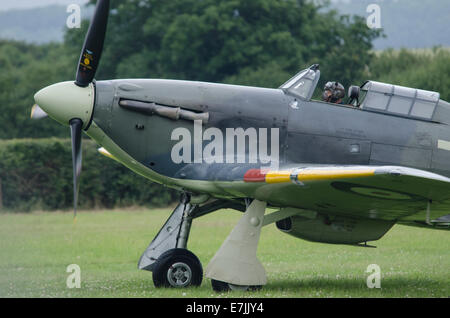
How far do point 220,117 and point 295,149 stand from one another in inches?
47.3

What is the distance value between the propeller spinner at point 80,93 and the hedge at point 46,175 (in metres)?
16.5

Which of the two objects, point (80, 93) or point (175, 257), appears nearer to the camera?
point (80, 93)

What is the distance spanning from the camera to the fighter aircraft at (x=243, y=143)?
361 inches

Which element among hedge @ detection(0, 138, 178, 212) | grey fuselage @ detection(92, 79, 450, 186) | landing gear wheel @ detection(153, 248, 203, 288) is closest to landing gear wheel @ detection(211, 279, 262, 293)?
landing gear wheel @ detection(153, 248, 203, 288)

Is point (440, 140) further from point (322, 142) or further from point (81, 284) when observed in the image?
point (81, 284)

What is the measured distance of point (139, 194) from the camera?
91.9ft

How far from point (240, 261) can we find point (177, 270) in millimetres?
1162

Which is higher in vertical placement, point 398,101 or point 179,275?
point 398,101

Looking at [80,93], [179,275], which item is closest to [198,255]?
[179,275]

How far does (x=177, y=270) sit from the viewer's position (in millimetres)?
9664

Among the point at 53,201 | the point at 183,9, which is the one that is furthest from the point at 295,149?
the point at 183,9

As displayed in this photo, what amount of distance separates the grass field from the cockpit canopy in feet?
8.89
